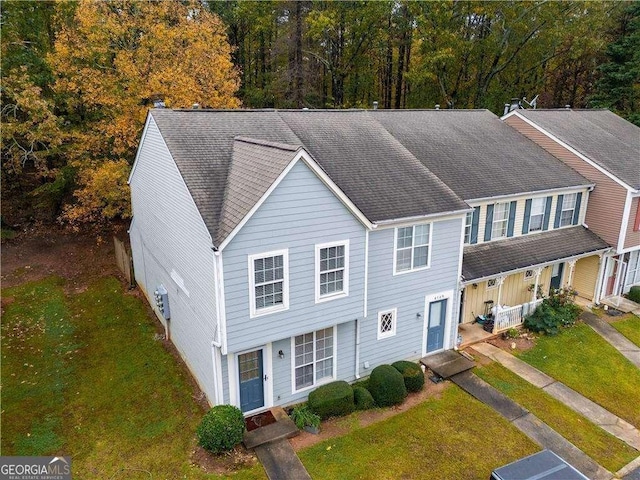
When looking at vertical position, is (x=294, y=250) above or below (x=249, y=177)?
below

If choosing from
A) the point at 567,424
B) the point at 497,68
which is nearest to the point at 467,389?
the point at 567,424

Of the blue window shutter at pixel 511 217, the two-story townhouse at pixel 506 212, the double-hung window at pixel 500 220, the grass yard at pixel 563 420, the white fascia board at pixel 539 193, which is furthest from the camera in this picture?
the blue window shutter at pixel 511 217

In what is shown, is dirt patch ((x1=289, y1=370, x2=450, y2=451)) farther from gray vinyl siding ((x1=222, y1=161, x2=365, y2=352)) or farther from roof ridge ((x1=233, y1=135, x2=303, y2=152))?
roof ridge ((x1=233, y1=135, x2=303, y2=152))

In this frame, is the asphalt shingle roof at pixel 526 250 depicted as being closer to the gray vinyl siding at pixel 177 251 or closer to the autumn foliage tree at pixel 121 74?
the gray vinyl siding at pixel 177 251

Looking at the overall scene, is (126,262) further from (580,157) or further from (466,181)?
(580,157)

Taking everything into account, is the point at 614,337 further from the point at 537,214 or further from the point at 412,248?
the point at 412,248

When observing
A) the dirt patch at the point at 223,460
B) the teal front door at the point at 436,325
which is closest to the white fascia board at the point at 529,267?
the teal front door at the point at 436,325

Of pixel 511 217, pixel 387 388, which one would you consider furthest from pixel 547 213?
pixel 387 388
